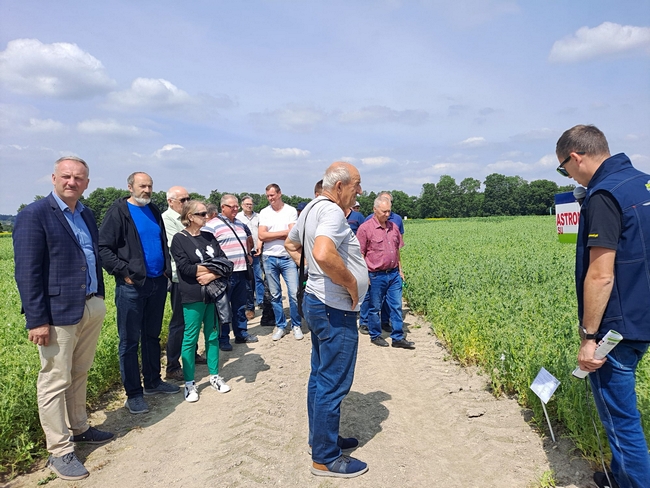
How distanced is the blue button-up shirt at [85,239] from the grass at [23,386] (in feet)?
3.99

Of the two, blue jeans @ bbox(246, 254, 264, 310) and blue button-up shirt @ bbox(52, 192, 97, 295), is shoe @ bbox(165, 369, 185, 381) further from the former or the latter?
blue jeans @ bbox(246, 254, 264, 310)

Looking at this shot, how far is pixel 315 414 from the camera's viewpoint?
334 centimetres

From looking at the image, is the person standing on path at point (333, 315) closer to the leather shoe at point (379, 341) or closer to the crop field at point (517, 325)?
the crop field at point (517, 325)

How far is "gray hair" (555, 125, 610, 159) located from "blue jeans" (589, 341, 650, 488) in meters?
1.22

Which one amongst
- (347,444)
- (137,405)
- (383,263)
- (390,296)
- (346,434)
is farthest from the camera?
(390,296)

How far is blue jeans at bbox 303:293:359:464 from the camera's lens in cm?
328

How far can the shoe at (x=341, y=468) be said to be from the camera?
3354 millimetres

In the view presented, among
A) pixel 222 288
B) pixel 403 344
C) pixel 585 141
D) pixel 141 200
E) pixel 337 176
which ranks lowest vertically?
pixel 403 344

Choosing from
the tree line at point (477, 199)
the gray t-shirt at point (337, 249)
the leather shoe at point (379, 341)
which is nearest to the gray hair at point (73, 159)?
the gray t-shirt at point (337, 249)

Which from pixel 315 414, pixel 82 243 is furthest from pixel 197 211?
pixel 315 414

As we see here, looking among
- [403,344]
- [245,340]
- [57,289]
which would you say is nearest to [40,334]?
[57,289]

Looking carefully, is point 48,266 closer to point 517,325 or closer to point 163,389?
point 163,389

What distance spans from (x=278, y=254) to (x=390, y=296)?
6.48ft

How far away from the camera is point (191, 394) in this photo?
4953 mm
